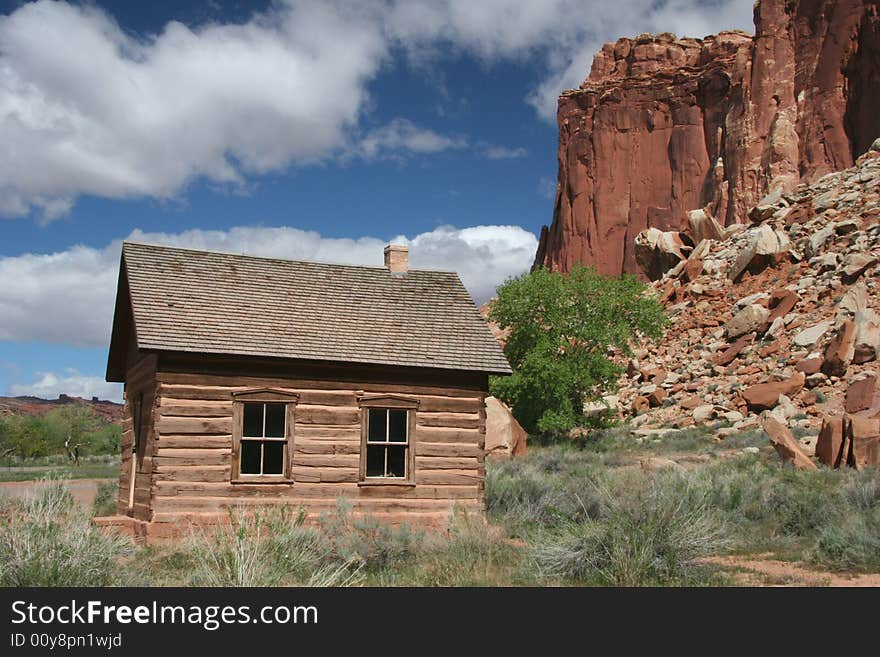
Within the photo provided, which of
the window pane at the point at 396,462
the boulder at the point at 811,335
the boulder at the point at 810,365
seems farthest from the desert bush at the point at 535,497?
the boulder at the point at 811,335

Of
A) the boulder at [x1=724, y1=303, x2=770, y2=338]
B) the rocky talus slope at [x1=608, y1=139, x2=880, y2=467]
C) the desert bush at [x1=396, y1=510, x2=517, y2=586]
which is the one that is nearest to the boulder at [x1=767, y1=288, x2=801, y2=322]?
the rocky talus slope at [x1=608, y1=139, x2=880, y2=467]

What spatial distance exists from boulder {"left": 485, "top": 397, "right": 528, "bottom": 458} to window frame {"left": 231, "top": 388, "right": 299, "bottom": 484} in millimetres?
10567

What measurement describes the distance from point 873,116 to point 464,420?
50765 mm

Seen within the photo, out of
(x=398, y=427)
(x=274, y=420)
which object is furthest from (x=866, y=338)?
(x=274, y=420)

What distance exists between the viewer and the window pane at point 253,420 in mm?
13578

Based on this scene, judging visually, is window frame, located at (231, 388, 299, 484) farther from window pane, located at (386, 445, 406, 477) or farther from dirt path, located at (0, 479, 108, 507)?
dirt path, located at (0, 479, 108, 507)

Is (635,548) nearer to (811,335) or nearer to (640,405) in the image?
(811,335)

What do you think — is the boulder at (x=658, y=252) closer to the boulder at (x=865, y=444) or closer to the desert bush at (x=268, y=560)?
the boulder at (x=865, y=444)

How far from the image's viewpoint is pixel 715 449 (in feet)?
81.0

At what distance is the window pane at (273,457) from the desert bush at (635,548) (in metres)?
5.24

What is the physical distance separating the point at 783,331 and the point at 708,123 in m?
47.4

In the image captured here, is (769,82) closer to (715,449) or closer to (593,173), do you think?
(593,173)

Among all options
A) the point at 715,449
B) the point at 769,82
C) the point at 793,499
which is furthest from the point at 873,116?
the point at 793,499
